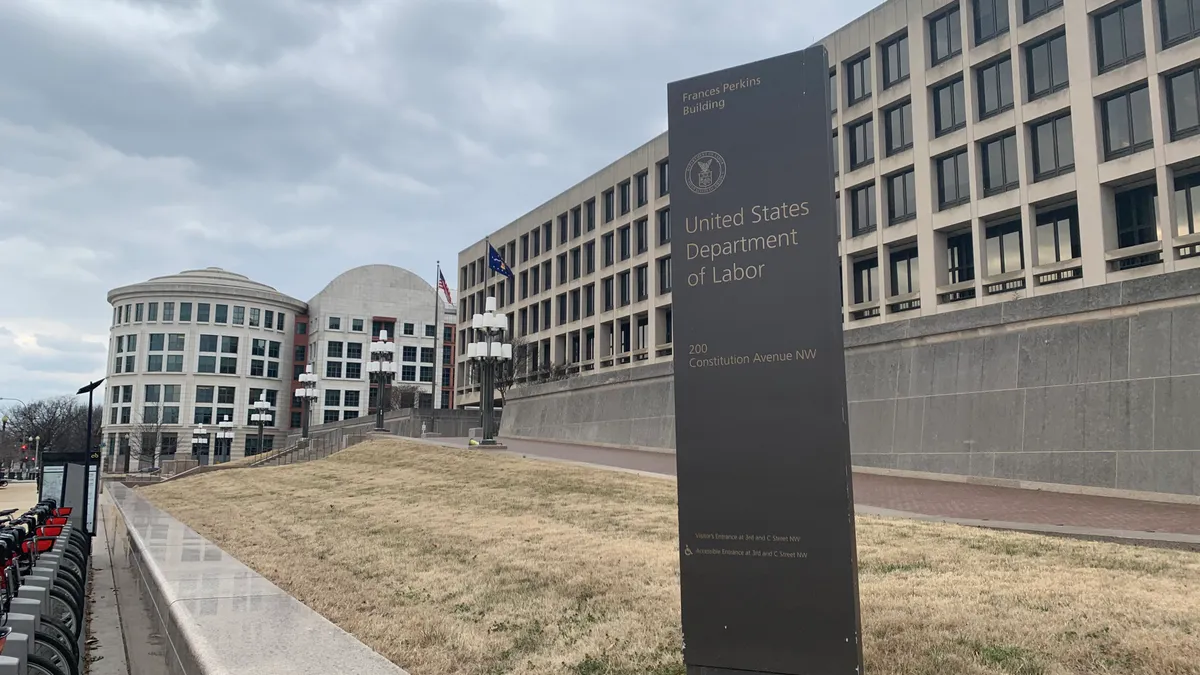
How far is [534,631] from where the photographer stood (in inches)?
266

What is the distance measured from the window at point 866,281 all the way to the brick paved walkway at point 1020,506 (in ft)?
63.5

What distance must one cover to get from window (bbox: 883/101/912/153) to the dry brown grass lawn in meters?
27.5

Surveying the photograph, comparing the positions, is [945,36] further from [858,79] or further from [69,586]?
[69,586]

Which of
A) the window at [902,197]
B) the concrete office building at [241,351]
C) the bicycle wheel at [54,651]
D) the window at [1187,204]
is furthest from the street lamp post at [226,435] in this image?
the bicycle wheel at [54,651]

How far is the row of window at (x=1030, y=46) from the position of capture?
2816cm

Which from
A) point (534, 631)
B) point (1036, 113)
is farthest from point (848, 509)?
point (1036, 113)

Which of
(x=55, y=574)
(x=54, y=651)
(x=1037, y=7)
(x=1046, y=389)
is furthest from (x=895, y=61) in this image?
(x=54, y=651)

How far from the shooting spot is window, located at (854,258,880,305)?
3894 centimetres

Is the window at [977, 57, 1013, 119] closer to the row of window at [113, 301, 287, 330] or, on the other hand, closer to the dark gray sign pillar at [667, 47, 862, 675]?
the dark gray sign pillar at [667, 47, 862, 675]

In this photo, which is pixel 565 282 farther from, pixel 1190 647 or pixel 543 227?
pixel 1190 647

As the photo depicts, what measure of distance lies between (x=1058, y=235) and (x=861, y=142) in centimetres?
1089

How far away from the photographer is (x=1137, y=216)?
1156 inches

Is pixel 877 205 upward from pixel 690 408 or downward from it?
upward

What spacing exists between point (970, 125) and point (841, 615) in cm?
3390
